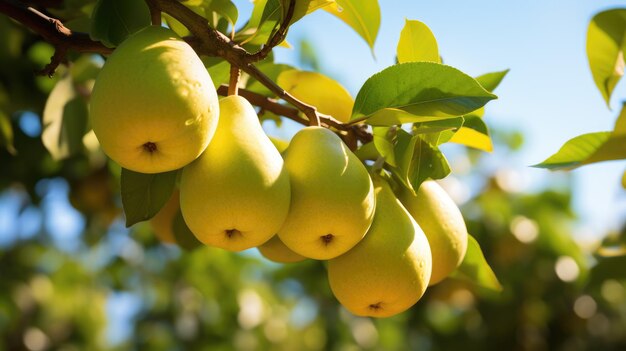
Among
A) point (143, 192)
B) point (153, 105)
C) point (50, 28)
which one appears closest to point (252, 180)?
point (153, 105)

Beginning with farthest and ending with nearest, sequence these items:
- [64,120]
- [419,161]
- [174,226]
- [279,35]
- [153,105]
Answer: [64,120] → [174,226] → [419,161] → [279,35] → [153,105]

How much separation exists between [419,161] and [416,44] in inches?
6.8

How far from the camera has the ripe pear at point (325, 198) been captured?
785 mm

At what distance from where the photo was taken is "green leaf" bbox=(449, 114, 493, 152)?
1.00m

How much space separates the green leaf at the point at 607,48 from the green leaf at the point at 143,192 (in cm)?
60

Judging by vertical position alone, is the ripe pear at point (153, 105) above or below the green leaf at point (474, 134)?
above

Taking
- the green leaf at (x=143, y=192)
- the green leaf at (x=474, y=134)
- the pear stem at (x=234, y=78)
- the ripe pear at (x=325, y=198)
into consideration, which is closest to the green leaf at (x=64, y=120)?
the green leaf at (x=143, y=192)

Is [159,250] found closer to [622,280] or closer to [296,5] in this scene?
[622,280]

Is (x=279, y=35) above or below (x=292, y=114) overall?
above

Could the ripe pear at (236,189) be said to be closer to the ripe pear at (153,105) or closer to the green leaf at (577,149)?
the ripe pear at (153,105)

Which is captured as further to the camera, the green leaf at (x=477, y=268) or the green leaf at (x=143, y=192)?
the green leaf at (x=477, y=268)

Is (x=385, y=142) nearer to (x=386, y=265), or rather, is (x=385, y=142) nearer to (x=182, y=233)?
(x=386, y=265)

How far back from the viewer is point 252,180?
2.43 ft

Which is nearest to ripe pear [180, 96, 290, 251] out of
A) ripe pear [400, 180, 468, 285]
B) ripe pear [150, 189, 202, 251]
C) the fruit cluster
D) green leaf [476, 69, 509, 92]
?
the fruit cluster
